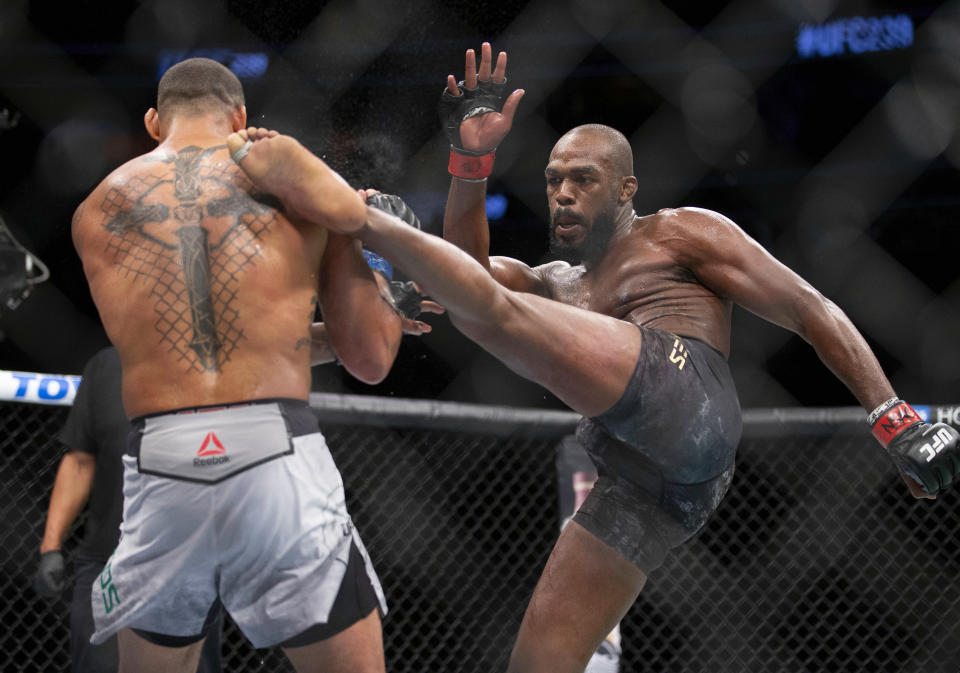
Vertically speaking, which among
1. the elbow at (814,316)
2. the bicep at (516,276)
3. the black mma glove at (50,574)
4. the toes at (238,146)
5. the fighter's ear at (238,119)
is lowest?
the black mma glove at (50,574)

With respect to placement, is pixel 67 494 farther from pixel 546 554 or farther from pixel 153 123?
pixel 546 554

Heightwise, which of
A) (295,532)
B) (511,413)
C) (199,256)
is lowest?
(511,413)

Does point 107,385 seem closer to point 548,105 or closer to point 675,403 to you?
point 675,403

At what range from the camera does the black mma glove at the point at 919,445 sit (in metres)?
1.88

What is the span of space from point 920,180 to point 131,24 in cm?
366

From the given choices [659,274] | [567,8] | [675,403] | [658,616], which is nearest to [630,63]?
[567,8]

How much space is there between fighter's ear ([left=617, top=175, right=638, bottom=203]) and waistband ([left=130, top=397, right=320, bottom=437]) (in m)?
1.06

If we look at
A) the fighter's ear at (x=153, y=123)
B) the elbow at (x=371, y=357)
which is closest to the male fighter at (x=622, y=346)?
the elbow at (x=371, y=357)

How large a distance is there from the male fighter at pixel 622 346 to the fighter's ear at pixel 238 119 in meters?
0.36

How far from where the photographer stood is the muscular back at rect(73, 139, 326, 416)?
58.0 inches

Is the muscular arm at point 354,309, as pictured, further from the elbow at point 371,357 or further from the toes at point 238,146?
the toes at point 238,146

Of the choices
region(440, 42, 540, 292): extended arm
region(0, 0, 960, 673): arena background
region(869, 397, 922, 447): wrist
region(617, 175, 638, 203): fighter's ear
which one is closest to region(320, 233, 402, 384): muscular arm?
region(440, 42, 540, 292): extended arm

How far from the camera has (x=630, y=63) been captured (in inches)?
186

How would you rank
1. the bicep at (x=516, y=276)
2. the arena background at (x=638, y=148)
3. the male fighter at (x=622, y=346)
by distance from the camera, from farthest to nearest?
1. the arena background at (x=638, y=148)
2. the bicep at (x=516, y=276)
3. the male fighter at (x=622, y=346)
